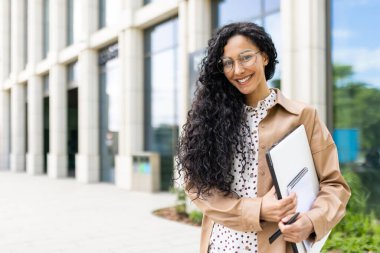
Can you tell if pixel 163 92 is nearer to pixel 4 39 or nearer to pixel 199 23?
pixel 199 23

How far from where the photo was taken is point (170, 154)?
13.3m

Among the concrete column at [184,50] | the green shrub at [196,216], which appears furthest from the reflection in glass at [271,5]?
the green shrub at [196,216]

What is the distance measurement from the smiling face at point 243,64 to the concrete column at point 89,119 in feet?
50.5

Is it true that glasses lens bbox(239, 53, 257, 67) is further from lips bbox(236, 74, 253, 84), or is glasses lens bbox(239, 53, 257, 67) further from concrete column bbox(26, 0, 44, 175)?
concrete column bbox(26, 0, 44, 175)

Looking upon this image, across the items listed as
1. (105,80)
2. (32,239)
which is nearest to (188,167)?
(32,239)

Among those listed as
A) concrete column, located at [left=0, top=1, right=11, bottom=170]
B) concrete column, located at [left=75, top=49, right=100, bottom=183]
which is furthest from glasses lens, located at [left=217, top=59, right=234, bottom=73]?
concrete column, located at [left=0, top=1, right=11, bottom=170]

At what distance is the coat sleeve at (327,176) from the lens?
1.54m

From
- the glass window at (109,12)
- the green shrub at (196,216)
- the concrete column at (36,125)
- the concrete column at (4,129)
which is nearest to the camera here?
the green shrub at (196,216)

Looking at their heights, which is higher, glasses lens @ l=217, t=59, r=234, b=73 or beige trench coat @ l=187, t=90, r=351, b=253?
glasses lens @ l=217, t=59, r=234, b=73

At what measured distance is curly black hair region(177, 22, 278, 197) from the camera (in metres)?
1.63

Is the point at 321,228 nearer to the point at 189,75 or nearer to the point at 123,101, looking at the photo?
the point at 189,75

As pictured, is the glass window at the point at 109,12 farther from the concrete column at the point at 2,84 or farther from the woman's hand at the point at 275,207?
the concrete column at the point at 2,84

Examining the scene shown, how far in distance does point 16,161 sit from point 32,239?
21.0m

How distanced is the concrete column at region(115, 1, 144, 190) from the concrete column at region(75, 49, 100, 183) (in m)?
2.50
